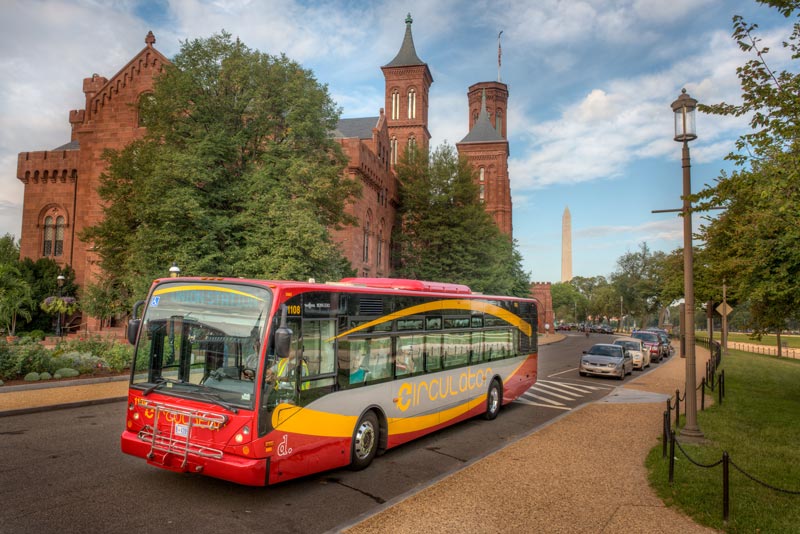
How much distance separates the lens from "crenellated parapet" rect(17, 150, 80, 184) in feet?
130

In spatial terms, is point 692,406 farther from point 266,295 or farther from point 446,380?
point 266,295

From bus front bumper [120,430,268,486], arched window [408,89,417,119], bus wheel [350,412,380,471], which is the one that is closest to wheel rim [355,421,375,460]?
bus wheel [350,412,380,471]

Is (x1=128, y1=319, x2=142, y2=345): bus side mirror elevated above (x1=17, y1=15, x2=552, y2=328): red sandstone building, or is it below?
below

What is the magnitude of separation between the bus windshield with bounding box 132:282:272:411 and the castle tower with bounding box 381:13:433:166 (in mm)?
56615

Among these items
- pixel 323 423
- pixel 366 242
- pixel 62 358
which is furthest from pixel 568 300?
pixel 323 423

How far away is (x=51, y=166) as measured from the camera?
40.1m

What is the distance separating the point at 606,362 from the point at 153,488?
18.4 m

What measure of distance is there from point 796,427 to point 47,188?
154 ft

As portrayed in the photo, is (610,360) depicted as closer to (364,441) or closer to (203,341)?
(364,441)

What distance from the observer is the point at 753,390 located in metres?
17.5

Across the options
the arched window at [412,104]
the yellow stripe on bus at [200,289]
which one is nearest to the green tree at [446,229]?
the arched window at [412,104]

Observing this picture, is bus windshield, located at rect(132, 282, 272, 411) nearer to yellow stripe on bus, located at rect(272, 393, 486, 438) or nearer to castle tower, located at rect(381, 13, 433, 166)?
yellow stripe on bus, located at rect(272, 393, 486, 438)

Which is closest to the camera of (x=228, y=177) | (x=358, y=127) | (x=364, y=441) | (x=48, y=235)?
(x=364, y=441)

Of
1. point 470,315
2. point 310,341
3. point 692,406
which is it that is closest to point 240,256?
point 470,315
